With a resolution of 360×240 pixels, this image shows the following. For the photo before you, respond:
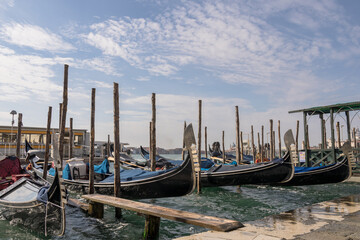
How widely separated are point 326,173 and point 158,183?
21.6 ft

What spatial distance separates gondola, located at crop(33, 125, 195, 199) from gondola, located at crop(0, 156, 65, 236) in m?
2.31

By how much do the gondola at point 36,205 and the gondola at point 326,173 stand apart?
858cm

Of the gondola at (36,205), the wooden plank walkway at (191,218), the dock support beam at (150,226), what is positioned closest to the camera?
the wooden plank walkway at (191,218)

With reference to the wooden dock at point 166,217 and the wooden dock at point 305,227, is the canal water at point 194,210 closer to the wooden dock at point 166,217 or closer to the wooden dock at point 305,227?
the wooden dock at point 166,217

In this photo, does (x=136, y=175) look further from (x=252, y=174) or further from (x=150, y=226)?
(x=252, y=174)

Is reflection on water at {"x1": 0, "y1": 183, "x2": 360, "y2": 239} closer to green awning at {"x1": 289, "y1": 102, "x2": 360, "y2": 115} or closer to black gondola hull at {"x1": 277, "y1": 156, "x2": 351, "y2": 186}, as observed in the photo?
black gondola hull at {"x1": 277, "y1": 156, "x2": 351, "y2": 186}

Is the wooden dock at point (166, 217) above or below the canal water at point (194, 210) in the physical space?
above

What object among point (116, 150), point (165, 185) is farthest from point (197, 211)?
point (116, 150)

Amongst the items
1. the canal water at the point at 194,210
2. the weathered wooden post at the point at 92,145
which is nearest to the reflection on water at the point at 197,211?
the canal water at the point at 194,210

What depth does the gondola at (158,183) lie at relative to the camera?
278 inches

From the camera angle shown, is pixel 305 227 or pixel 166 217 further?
pixel 166 217

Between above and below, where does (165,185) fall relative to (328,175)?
above

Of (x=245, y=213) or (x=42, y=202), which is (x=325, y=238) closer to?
(x=245, y=213)

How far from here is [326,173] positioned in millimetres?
10414
